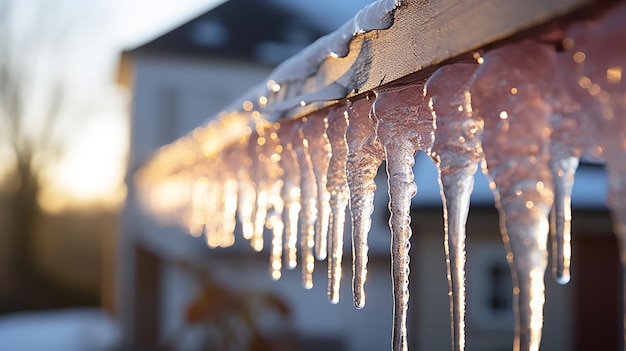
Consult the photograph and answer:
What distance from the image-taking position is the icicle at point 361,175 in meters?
1.60

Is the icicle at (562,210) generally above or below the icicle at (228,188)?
below

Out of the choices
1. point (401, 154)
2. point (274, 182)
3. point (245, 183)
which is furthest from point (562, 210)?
point (245, 183)

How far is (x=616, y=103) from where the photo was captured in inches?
32.8

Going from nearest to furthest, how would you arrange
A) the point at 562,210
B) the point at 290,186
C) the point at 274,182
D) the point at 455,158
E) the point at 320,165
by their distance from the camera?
the point at 562,210
the point at 455,158
the point at 320,165
the point at 290,186
the point at 274,182

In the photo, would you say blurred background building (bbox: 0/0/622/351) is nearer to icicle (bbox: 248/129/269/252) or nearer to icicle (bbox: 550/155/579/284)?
icicle (bbox: 248/129/269/252)

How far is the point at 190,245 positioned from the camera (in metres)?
8.09

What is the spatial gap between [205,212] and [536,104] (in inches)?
136

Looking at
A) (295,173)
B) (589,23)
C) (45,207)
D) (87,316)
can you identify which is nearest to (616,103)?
(589,23)

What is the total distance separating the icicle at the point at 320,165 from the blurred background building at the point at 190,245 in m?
4.68

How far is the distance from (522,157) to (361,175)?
26.2 inches

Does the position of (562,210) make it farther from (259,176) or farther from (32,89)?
(32,89)

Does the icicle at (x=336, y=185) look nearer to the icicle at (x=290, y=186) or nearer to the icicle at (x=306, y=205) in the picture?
the icicle at (x=306, y=205)

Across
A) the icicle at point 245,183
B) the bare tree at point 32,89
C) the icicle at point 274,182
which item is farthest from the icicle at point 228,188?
the bare tree at point 32,89

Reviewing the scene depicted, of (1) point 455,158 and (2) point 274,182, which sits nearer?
(1) point 455,158
